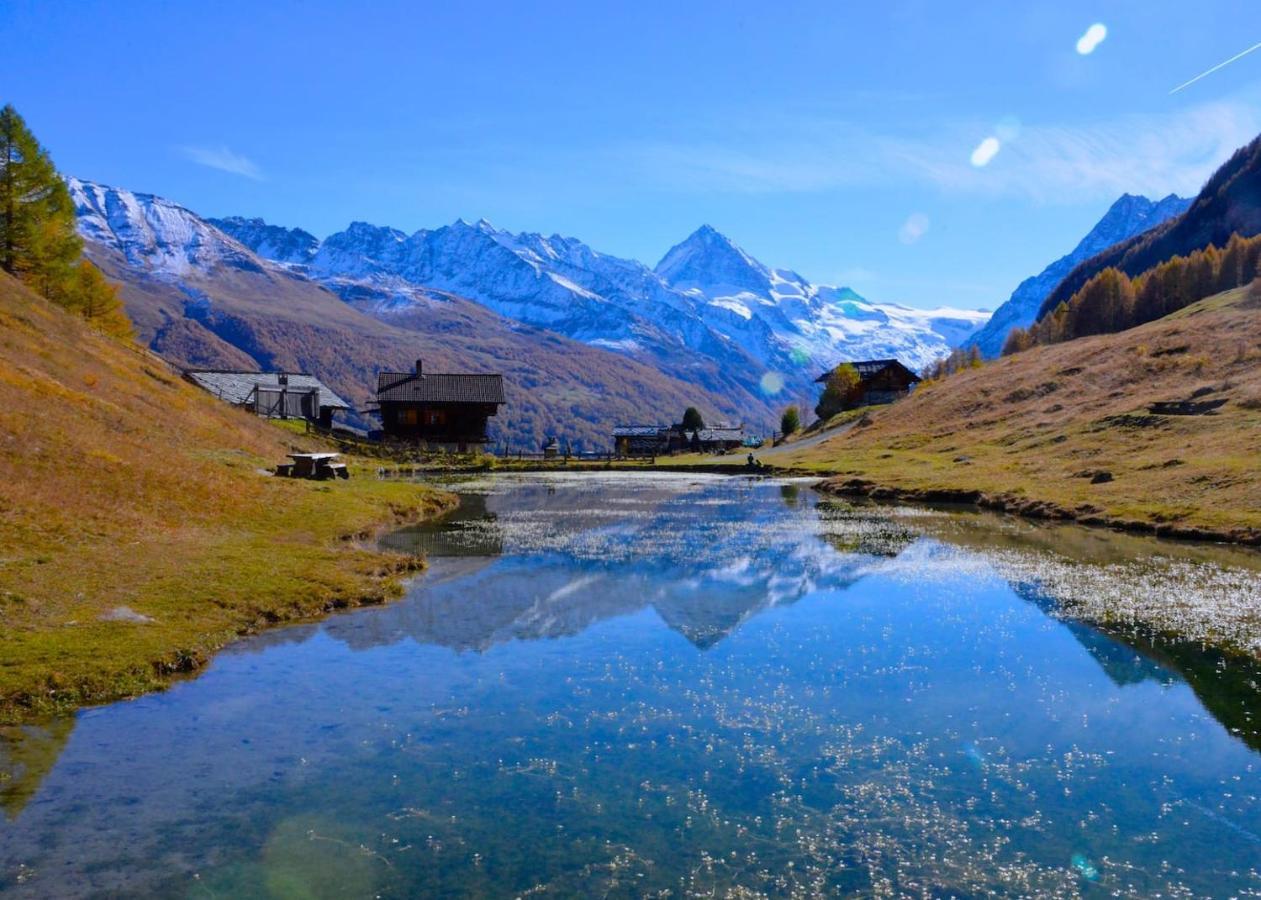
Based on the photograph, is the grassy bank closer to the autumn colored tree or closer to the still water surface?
the still water surface

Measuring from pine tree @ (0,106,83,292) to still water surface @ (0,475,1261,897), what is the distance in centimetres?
7467

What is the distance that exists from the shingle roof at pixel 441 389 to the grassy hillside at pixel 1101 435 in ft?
142

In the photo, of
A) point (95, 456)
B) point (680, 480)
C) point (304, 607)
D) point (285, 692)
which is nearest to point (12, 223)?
point (95, 456)

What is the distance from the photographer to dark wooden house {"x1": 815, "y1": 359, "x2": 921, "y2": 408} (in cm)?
17200

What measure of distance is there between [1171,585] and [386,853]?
29.8 metres

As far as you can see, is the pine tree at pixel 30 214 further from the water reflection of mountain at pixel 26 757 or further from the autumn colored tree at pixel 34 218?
the water reflection of mountain at pixel 26 757

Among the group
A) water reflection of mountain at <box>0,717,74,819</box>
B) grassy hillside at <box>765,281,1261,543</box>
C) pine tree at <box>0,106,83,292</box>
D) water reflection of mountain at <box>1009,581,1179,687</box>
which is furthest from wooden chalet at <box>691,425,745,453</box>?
water reflection of mountain at <box>0,717,74,819</box>

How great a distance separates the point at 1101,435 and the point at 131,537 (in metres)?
76.4

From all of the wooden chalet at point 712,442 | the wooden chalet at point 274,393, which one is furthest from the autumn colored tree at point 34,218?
the wooden chalet at point 712,442

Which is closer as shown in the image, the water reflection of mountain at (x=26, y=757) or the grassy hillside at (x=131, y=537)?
the water reflection of mountain at (x=26, y=757)

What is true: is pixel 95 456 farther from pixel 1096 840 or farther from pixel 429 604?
pixel 1096 840

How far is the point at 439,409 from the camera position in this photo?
128 meters

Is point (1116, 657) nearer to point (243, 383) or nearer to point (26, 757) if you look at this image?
point (26, 757)

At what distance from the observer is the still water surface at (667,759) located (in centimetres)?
1184
